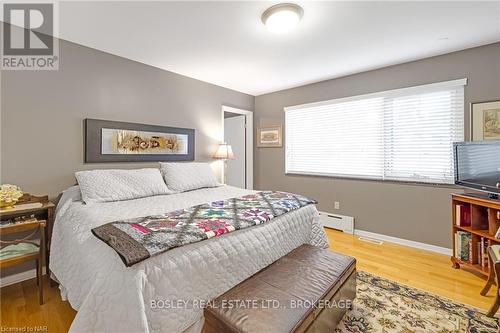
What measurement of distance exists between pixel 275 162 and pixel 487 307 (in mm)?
3183

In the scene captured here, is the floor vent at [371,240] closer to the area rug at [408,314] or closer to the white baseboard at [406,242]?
the white baseboard at [406,242]

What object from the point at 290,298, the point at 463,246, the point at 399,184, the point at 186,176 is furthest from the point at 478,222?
Answer: the point at 186,176

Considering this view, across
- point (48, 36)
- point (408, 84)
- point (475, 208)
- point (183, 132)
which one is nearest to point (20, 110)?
point (48, 36)

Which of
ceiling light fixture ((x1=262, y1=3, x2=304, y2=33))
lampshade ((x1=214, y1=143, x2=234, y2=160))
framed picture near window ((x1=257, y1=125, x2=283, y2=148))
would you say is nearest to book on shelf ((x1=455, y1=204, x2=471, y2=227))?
ceiling light fixture ((x1=262, y1=3, x2=304, y2=33))

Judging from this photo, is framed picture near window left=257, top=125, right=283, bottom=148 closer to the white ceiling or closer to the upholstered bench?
the white ceiling

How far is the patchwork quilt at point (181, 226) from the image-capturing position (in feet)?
3.86

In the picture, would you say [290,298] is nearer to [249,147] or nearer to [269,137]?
[269,137]

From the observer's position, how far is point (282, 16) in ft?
6.31

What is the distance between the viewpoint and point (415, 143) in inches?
118

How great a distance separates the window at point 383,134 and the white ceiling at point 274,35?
0.50 meters

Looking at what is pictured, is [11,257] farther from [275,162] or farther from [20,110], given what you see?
[275,162]

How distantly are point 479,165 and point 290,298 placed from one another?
2374mm

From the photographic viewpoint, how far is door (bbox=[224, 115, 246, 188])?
480 centimetres

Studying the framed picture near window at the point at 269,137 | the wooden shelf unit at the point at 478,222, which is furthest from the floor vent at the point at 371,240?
the framed picture near window at the point at 269,137
